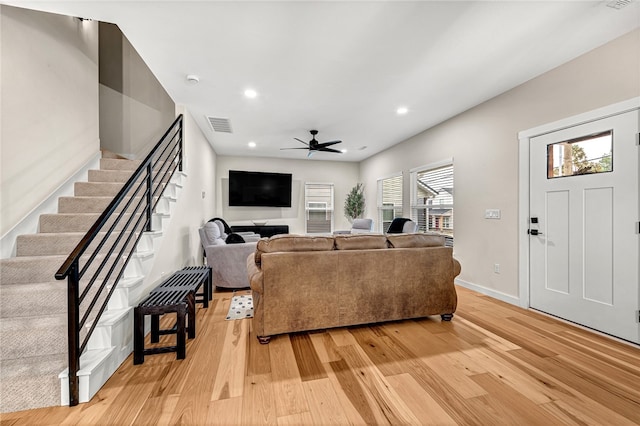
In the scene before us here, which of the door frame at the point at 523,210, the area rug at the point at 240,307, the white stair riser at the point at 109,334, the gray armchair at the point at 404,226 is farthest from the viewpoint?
the gray armchair at the point at 404,226

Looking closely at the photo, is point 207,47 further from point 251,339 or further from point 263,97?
point 251,339

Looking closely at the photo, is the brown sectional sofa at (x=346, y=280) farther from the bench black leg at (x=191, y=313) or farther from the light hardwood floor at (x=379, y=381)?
the bench black leg at (x=191, y=313)

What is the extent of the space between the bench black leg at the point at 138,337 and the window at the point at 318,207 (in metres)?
5.82

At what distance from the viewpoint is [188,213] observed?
409 cm

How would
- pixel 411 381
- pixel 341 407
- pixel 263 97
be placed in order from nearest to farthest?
pixel 341 407 → pixel 411 381 → pixel 263 97

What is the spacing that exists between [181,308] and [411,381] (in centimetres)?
172

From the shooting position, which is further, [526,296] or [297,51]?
[526,296]

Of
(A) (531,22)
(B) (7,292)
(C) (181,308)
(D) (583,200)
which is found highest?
(A) (531,22)

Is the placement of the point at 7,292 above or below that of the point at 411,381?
above

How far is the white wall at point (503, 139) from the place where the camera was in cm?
A: 246

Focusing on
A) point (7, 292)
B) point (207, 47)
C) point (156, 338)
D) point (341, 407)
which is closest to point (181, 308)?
point (156, 338)

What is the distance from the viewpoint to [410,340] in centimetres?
235

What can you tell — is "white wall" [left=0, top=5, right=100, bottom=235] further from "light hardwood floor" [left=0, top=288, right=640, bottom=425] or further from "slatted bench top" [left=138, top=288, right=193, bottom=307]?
"light hardwood floor" [left=0, top=288, right=640, bottom=425]

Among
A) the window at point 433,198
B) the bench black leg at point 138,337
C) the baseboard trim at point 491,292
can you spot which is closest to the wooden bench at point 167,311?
the bench black leg at point 138,337
